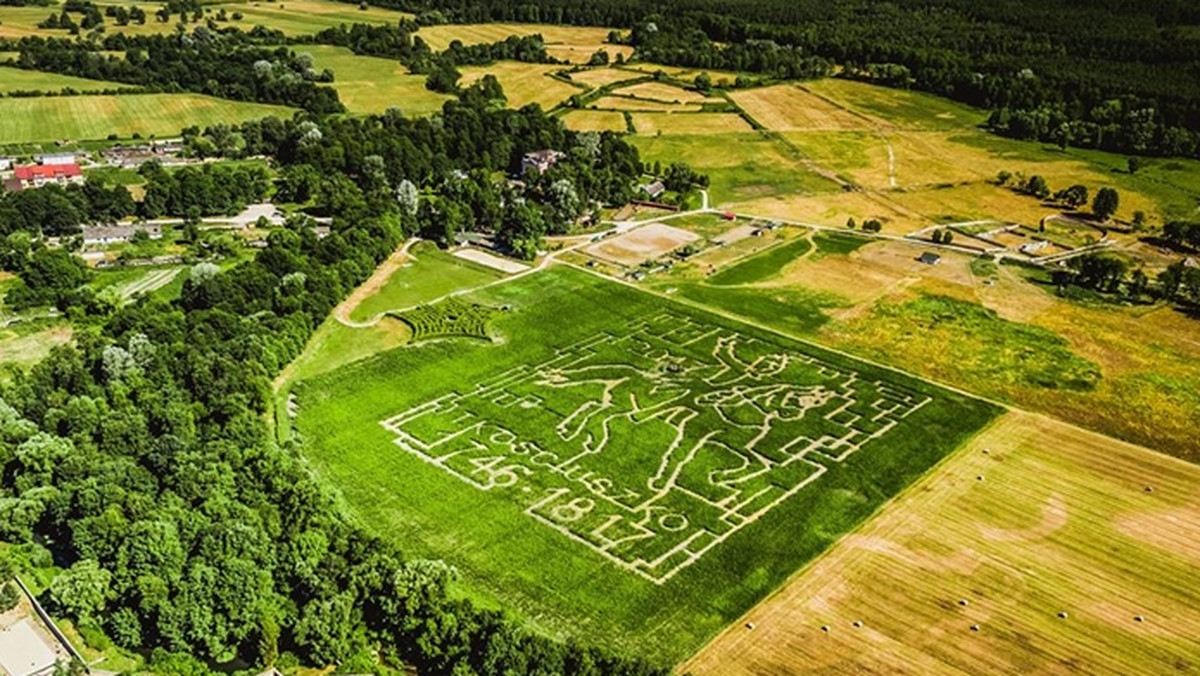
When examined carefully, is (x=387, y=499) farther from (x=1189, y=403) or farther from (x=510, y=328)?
(x=1189, y=403)

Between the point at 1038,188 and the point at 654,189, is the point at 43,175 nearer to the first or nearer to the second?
the point at 654,189

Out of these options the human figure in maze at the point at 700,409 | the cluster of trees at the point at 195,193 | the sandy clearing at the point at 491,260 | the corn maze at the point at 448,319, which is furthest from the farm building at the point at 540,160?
the human figure in maze at the point at 700,409

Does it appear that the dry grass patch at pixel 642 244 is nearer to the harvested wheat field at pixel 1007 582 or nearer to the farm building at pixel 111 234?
the harvested wheat field at pixel 1007 582

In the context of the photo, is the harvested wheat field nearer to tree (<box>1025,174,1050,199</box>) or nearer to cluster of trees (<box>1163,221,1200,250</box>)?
cluster of trees (<box>1163,221,1200,250</box>)

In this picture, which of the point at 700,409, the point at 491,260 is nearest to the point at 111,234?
the point at 491,260

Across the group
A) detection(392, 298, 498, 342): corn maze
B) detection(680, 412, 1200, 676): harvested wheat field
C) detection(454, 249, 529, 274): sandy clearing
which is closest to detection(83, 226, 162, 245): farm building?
detection(454, 249, 529, 274): sandy clearing
